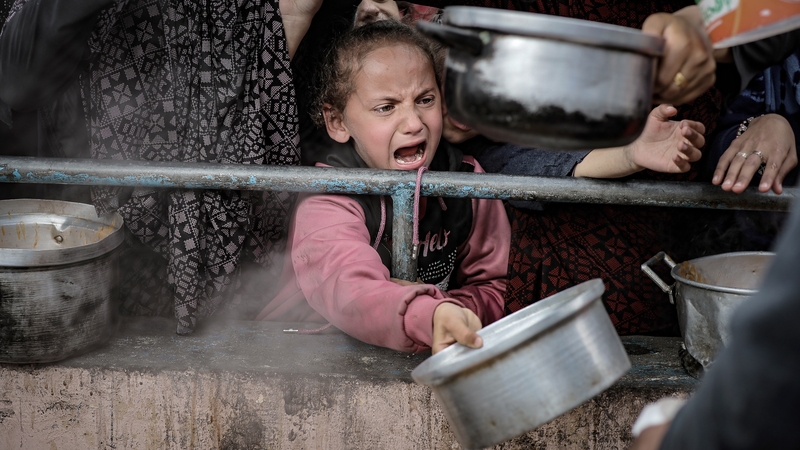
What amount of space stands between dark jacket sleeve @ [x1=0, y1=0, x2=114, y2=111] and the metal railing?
0.83ft

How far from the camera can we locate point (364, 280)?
1973mm

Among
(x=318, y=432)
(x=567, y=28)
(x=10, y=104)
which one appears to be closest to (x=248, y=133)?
(x=10, y=104)

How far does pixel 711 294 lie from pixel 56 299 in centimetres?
185

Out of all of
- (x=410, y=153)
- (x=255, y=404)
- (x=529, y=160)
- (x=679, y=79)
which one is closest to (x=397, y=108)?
(x=410, y=153)

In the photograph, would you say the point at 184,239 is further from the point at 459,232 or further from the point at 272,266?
the point at 459,232

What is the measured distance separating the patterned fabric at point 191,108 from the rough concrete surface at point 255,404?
0.98ft

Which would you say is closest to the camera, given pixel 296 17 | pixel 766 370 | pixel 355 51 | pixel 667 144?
pixel 766 370

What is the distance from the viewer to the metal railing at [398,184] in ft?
6.59

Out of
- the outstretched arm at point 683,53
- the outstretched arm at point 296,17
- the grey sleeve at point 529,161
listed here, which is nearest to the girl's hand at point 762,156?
the grey sleeve at point 529,161

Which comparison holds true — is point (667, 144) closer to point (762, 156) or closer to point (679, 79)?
point (762, 156)

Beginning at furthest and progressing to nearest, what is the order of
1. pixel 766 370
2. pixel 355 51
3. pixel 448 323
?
pixel 355 51
pixel 448 323
pixel 766 370

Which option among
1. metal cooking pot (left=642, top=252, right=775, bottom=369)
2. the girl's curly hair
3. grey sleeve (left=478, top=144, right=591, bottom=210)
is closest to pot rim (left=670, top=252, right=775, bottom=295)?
metal cooking pot (left=642, top=252, right=775, bottom=369)

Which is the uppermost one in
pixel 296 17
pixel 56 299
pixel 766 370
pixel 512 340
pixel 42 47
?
pixel 296 17

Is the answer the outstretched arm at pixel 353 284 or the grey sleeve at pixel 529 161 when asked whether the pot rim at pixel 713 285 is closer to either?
the grey sleeve at pixel 529 161
